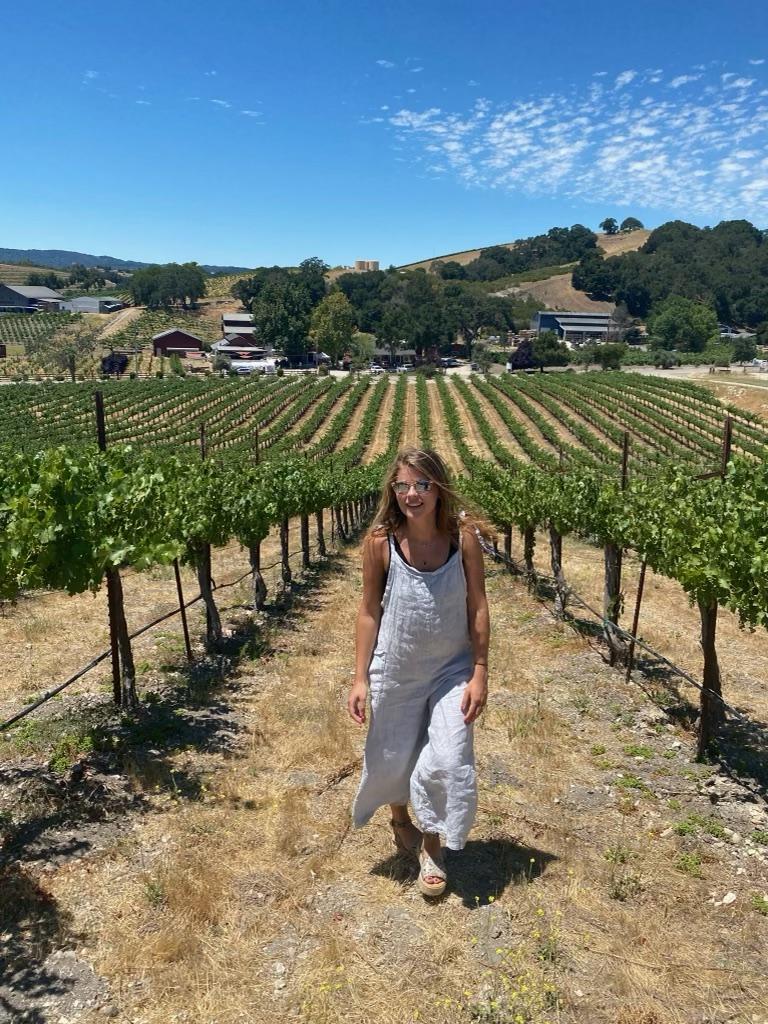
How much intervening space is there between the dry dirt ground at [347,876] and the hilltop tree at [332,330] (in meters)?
94.7

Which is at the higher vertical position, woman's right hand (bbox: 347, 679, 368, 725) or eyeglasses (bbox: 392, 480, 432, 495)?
eyeglasses (bbox: 392, 480, 432, 495)

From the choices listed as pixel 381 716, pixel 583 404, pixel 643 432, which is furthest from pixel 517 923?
pixel 583 404

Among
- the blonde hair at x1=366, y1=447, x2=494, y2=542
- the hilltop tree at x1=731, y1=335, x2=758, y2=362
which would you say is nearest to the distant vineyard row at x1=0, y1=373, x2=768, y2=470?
the blonde hair at x1=366, y1=447, x2=494, y2=542

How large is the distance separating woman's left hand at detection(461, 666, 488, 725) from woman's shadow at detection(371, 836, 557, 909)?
1.13 meters

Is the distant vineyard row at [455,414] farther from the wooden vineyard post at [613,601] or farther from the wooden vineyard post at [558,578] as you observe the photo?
the wooden vineyard post at [613,601]

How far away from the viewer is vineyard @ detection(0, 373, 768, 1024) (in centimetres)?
351

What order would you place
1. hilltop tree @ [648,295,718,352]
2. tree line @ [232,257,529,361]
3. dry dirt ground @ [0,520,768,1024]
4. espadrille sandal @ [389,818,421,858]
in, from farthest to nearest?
hilltop tree @ [648,295,718,352], tree line @ [232,257,529,361], espadrille sandal @ [389,818,421,858], dry dirt ground @ [0,520,768,1024]

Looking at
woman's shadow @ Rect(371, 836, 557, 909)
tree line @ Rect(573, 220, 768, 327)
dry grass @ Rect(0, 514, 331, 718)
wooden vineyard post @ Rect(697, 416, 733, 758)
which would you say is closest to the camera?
woman's shadow @ Rect(371, 836, 557, 909)

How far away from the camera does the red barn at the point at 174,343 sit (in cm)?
9938

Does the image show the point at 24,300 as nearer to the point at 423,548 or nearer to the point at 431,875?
the point at 423,548

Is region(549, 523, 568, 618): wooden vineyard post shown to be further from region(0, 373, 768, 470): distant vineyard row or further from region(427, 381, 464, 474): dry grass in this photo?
region(0, 373, 768, 470): distant vineyard row

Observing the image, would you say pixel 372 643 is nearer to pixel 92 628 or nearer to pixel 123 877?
pixel 123 877

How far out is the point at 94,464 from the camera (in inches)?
304

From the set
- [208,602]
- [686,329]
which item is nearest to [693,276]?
[686,329]
